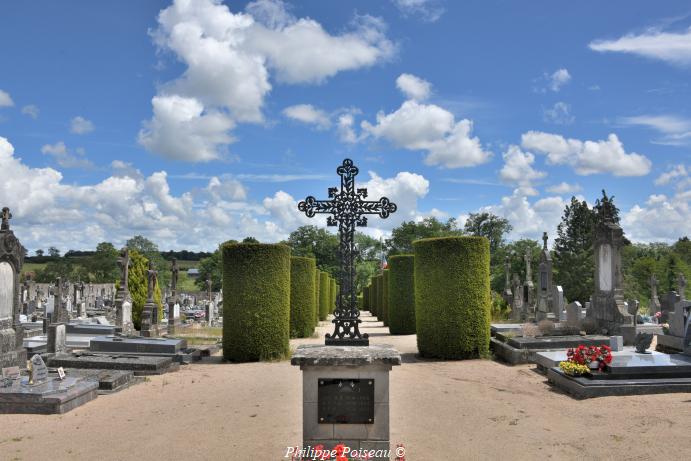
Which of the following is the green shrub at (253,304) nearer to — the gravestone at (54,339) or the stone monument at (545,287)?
the gravestone at (54,339)

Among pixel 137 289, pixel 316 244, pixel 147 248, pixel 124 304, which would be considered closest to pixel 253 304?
pixel 124 304

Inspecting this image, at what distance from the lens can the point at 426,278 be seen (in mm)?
14383

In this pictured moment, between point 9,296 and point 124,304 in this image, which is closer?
point 9,296

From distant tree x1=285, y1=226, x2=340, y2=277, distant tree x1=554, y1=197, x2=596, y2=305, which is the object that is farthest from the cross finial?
distant tree x1=285, y1=226, x2=340, y2=277

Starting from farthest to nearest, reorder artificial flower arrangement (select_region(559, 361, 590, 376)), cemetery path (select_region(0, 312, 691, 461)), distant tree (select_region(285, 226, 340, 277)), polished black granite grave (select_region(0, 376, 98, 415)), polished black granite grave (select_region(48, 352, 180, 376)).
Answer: distant tree (select_region(285, 226, 340, 277)) < polished black granite grave (select_region(48, 352, 180, 376)) < artificial flower arrangement (select_region(559, 361, 590, 376)) < polished black granite grave (select_region(0, 376, 98, 415)) < cemetery path (select_region(0, 312, 691, 461))

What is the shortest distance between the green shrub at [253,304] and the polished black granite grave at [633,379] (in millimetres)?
7097

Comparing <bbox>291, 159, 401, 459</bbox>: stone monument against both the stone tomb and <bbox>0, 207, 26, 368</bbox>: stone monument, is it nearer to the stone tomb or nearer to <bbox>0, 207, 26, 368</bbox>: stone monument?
the stone tomb

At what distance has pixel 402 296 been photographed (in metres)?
20.5

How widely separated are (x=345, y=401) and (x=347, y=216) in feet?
6.93

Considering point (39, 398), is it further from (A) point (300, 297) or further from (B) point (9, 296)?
(A) point (300, 297)

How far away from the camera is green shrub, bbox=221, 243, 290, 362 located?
46.0 ft

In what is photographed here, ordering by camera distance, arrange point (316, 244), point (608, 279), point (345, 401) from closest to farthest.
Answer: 1. point (345, 401)
2. point (608, 279)
3. point (316, 244)

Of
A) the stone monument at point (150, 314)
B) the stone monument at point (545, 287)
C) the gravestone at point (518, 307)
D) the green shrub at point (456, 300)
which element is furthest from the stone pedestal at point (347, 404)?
the gravestone at point (518, 307)

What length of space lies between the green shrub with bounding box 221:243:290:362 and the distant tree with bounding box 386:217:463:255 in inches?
2337
